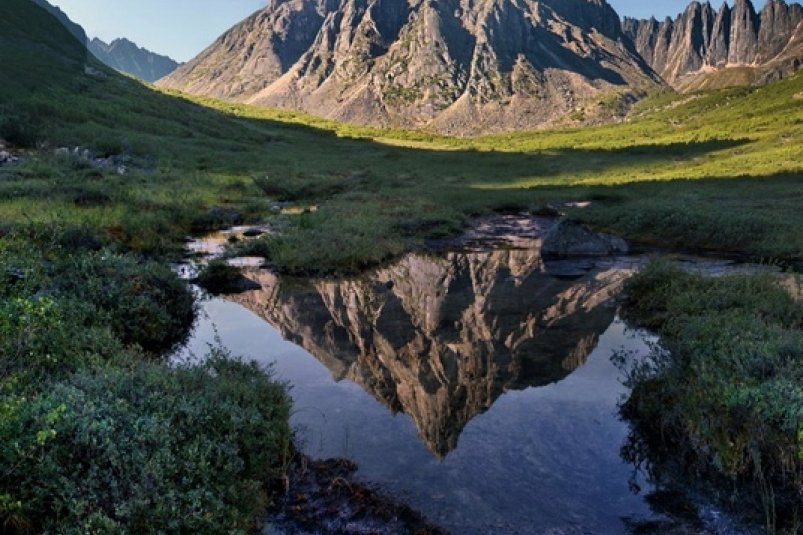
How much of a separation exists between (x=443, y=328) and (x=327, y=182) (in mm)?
38189

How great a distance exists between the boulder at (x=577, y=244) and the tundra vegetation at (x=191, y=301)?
3559mm

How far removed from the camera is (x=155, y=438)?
7.27 m

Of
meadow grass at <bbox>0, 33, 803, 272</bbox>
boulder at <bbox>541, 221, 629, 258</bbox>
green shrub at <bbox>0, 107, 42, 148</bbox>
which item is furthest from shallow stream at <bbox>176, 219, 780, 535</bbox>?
green shrub at <bbox>0, 107, 42, 148</bbox>

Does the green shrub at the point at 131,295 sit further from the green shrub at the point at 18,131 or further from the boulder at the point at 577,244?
the green shrub at the point at 18,131

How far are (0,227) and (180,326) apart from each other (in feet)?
30.0

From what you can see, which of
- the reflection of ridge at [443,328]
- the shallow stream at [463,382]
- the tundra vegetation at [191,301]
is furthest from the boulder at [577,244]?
the shallow stream at [463,382]

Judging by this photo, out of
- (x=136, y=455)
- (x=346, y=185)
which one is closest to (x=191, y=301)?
(x=136, y=455)

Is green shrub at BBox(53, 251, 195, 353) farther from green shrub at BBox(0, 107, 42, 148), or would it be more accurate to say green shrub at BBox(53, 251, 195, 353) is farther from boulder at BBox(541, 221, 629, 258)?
green shrub at BBox(0, 107, 42, 148)

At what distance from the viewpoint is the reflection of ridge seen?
13.1 meters

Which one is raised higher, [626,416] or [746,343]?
[746,343]

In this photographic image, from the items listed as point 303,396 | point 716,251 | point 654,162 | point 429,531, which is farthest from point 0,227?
point 654,162

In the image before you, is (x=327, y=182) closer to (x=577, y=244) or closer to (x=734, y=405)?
(x=577, y=244)

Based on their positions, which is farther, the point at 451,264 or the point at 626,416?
the point at 451,264

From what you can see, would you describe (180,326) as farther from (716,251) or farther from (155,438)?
(716,251)
